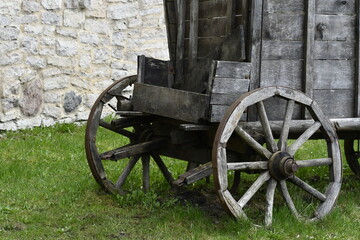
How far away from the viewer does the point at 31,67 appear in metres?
8.20

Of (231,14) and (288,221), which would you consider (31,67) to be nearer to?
(231,14)

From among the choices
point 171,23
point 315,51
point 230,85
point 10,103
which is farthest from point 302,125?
point 10,103

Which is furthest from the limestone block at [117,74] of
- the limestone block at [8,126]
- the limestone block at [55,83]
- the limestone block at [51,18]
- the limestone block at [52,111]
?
the limestone block at [8,126]

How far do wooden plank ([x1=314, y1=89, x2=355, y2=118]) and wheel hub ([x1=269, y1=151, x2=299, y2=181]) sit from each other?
70 cm

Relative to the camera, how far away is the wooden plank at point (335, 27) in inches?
197

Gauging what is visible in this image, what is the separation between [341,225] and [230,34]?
1645 millimetres

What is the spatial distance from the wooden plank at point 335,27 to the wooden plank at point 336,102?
0.41m

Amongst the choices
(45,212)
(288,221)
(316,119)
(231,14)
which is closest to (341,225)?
(288,221)

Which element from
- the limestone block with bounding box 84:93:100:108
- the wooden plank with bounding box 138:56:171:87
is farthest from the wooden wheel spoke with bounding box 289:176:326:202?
the limestone block with bounding box 84:93:100:108

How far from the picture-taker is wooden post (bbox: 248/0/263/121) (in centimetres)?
470

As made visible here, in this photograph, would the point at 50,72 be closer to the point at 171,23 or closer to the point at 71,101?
the point at 71,101

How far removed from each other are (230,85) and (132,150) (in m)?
1.15

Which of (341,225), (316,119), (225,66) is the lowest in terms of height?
(341,225)

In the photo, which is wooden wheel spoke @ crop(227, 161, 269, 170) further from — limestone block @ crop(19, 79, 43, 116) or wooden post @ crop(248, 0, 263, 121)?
limestone block @ crop(19, 79, 43, 116)
